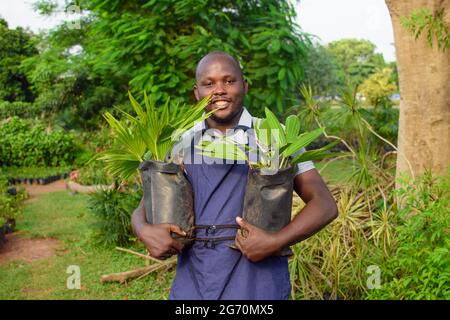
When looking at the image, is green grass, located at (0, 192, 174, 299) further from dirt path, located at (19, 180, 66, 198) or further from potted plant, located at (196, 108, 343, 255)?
potted plant, located at (196, 108, 343, 255)

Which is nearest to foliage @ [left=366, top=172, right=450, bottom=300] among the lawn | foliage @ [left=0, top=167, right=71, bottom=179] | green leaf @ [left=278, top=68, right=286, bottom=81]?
the lawn

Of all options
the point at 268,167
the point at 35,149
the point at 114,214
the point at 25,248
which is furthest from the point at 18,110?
Result: the point at 268,167

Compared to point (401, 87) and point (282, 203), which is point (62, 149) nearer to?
point (401, 87)

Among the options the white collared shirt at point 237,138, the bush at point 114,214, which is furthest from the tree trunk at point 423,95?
the bush at point 114,214

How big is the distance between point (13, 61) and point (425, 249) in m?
19.8

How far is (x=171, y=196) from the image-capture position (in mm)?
1493

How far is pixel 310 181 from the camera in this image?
1604 mm

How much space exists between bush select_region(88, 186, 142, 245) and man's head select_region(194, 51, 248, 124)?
158 inches

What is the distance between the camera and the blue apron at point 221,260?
5.00 ft

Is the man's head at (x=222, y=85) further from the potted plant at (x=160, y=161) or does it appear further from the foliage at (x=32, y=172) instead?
the foliage at (x=32, y=172)

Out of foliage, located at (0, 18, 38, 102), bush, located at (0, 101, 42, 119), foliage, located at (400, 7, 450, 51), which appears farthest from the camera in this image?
foliage, located at (0, 18, 38, 102)

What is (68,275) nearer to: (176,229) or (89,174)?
(176,229)

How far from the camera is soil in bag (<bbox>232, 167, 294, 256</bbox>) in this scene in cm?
144

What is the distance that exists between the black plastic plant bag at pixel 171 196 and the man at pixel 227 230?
3 centimetres
